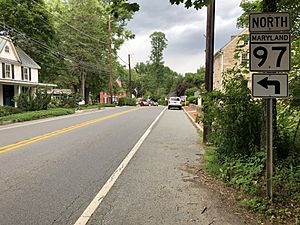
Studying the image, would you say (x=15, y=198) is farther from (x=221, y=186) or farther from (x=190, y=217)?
(x=221, y=186)

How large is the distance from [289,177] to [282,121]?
208cm

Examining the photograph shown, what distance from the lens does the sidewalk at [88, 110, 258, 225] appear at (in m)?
4.54

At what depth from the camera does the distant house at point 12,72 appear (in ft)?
110

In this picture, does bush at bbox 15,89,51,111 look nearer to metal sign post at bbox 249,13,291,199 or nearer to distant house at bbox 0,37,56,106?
distant house at bbox 0,37,56,106

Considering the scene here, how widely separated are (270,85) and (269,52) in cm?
49

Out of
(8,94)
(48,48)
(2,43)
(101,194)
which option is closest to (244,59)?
(101,194)

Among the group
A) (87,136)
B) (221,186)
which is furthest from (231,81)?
(87,136)

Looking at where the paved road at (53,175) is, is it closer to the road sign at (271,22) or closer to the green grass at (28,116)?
the road sign at (271,22)

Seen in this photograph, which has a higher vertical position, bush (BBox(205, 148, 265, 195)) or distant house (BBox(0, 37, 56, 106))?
distant house (BBox(0, 37, 56, 106))

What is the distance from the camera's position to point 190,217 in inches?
182

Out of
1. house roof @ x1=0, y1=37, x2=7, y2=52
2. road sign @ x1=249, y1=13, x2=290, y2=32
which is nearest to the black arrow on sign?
road sign @ x1=249, y1=13, x2=290, y2=32

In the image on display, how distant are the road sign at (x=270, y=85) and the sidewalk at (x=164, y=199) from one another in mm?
1809

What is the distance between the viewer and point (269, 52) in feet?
16.2

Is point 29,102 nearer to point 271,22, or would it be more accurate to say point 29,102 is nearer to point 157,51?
point 271,22
